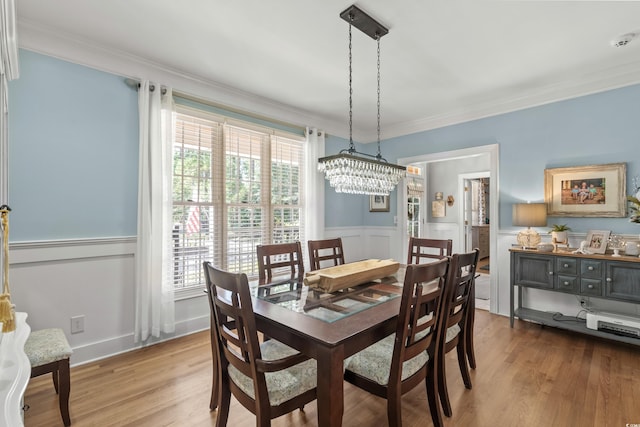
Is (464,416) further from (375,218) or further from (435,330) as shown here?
(375,218)

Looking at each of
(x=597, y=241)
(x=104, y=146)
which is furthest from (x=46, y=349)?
(x=597, y=241)

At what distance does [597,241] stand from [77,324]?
15.8ft

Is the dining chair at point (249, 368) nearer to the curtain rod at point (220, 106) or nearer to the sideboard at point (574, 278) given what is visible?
the curtain rod at point (220, 106)

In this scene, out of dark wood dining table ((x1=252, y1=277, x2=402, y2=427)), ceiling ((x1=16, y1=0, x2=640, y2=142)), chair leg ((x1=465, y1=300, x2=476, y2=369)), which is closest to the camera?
dark wood dining table ((x1=252, y1=277, x2=402, y2=427))

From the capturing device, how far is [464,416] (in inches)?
73.6

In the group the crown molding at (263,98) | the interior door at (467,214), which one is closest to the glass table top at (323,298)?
the crown molding at (263,98)

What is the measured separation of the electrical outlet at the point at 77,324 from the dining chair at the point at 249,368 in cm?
164

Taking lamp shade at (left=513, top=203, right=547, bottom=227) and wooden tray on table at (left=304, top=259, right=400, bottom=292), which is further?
lamp shade at (left=513, top=203, right=547, bottom=227)

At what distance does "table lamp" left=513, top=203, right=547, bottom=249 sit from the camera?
3.20m

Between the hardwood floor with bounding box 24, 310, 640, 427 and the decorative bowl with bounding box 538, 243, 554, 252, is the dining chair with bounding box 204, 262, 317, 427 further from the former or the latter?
the decorative bowl with bounding box 538, 243, 554, 252

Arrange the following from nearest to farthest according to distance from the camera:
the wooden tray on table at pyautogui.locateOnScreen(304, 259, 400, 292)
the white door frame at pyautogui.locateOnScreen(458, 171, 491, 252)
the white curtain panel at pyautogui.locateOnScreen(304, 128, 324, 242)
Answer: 1. the wooden tray on table at pyautogui.locateOnScreen(304, 259, 400, 292)
2. the white curtain panel at pyautogui.locateOnScreen(304, 128, 324, 242)
3. the white door frame at pyautogui.locateOnScreen(458, 171, 491, 252)

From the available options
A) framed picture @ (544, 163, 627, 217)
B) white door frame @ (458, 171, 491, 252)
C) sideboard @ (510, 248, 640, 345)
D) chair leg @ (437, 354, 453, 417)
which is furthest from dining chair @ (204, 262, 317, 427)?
white door frame @ (458, 171, 491, 252)

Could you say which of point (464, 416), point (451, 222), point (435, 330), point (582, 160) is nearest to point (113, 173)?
point (435, 330)

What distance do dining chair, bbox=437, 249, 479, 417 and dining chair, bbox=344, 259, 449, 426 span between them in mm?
71
